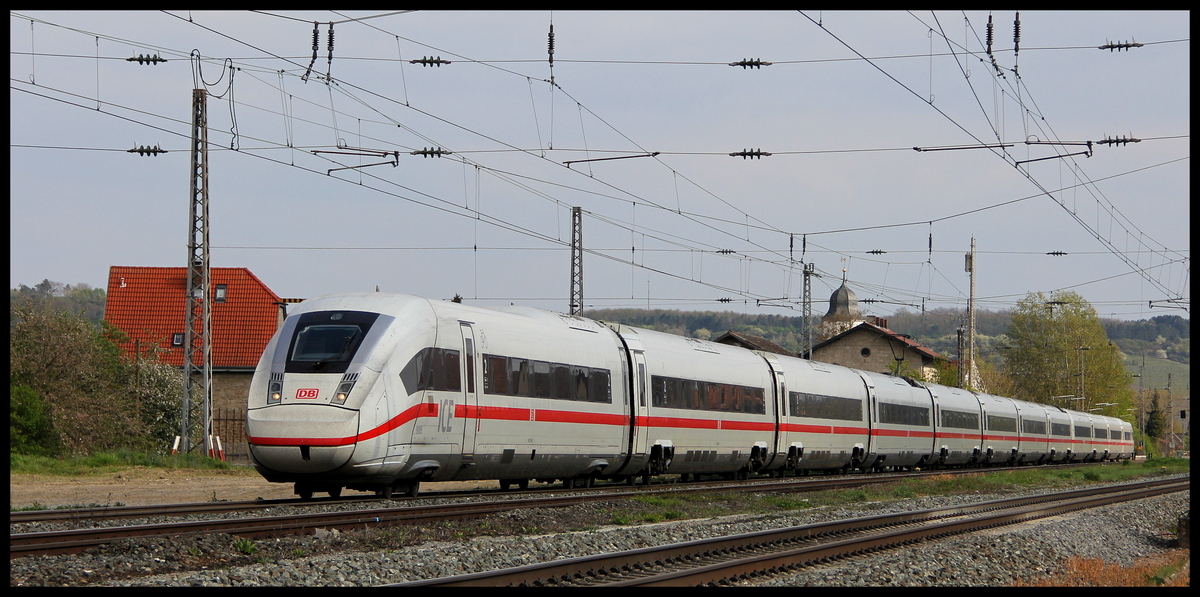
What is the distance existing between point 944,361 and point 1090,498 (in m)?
61.0

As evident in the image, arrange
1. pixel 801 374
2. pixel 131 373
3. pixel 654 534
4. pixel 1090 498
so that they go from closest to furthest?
pixel 654 534
pixel 1090 498
pixel 801 374
pixel 131 373

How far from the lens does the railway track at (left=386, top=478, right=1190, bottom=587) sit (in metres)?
10.6

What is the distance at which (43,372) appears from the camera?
109 feet

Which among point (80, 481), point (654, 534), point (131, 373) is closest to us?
point (654, 534)

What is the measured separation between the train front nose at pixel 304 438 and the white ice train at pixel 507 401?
2cm

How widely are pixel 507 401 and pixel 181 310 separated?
3671 cm

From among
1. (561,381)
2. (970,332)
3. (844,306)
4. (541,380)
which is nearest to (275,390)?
(541,380)

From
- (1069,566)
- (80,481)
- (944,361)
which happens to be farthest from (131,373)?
(944,361)

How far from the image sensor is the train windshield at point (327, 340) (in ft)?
56.0

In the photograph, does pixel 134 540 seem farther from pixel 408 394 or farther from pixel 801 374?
pixel 801 374

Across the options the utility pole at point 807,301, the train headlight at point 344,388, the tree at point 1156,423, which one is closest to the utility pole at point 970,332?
the utility pole at point 807,301

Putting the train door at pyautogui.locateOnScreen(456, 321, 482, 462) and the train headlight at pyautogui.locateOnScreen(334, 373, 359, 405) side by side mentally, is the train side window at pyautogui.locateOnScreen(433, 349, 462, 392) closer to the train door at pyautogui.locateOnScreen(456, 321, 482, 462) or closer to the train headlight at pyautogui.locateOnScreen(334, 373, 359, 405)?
the train door at pyautogui.locateOnScreen(456, 321, 482, 462)

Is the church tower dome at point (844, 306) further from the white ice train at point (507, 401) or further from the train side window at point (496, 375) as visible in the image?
the train side window at point (496, 375)

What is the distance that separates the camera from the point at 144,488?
23.0m
